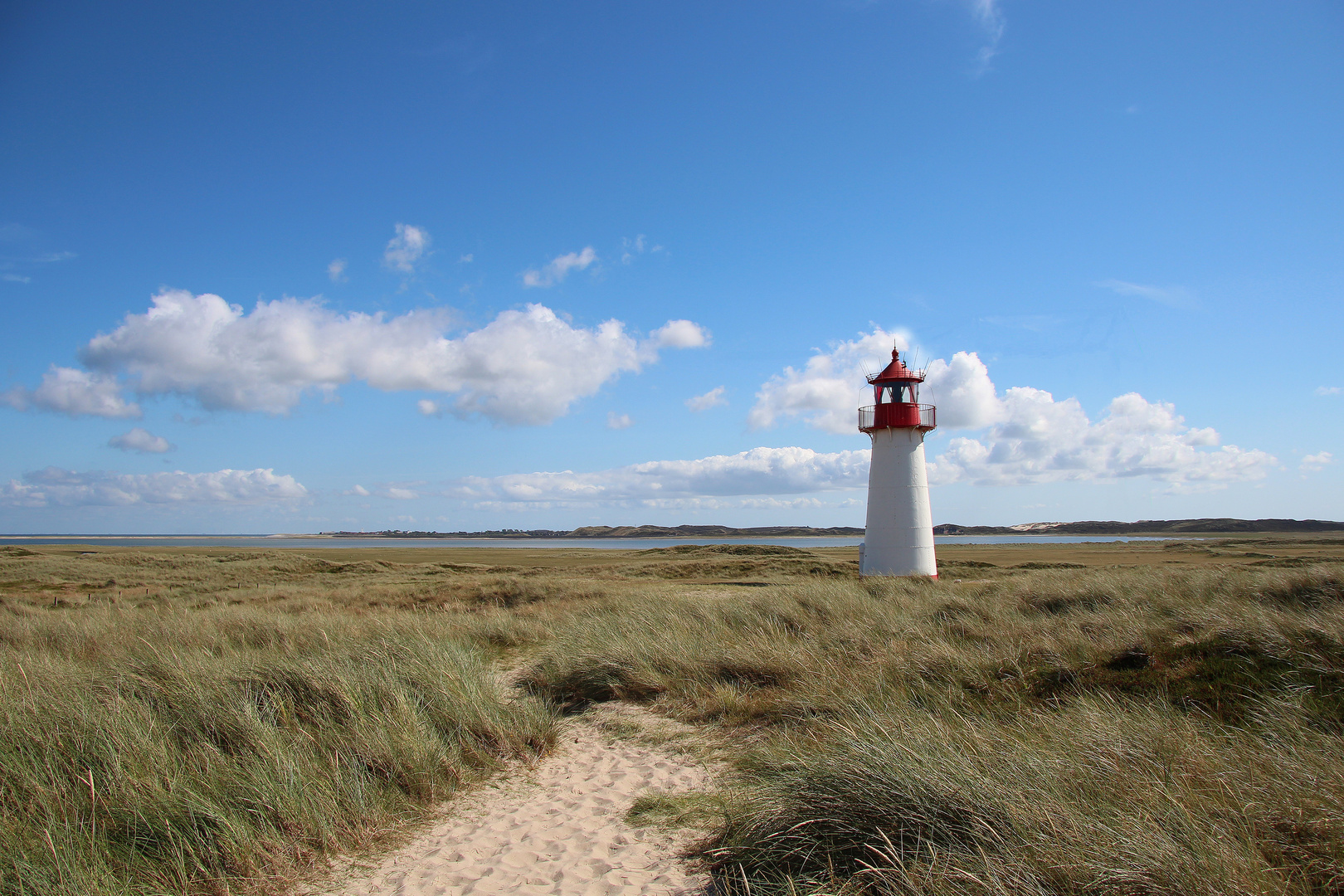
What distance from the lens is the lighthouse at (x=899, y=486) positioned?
60.4 feet

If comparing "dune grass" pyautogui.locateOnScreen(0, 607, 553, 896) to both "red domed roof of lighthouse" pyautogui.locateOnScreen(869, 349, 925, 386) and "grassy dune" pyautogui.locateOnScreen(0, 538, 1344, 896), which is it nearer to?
"grassy dune" pyautogui.locateOnScreen(0, 538, 1344, 896)

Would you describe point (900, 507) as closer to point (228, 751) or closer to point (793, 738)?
point (793, 738)

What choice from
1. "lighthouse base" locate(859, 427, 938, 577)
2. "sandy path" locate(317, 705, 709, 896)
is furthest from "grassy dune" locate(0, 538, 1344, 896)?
"lighthouse base" locate(859, 427, 938, 577)

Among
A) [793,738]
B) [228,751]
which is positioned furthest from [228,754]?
[793,738]

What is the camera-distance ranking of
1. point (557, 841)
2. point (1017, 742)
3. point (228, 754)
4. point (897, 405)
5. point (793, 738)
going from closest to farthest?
point (1017, 742), point (557, 841), point (228, 754), point (793, 738), point (897, 405)

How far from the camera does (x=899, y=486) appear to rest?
60.6 ft

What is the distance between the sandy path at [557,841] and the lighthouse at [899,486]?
13.6 metres

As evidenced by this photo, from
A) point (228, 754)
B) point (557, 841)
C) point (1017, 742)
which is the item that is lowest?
point (557, 841)

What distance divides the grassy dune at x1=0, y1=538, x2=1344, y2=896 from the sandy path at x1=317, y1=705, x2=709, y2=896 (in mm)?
289

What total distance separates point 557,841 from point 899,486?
51.3 ft

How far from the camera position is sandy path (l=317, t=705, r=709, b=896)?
4082 millimetres

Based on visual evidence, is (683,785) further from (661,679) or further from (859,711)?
(661,679)

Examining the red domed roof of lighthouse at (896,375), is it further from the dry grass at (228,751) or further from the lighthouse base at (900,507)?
the dry grass at (228,751)

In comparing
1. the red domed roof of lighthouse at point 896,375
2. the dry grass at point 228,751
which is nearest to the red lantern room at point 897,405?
the red domed roof of lighthouse at point 896,375
